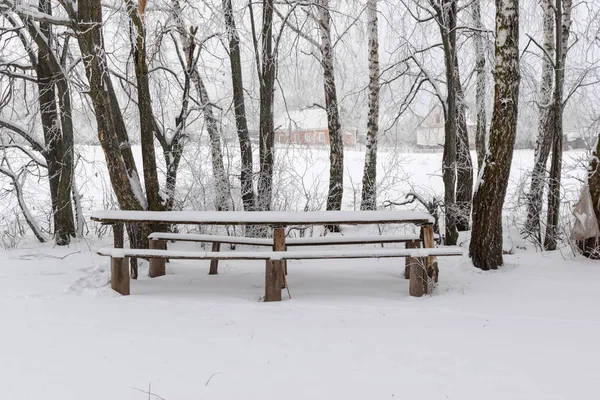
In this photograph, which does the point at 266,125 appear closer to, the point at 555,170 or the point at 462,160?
the point at 462,160

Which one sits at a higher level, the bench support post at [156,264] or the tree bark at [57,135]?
the tree bark at [57,135]

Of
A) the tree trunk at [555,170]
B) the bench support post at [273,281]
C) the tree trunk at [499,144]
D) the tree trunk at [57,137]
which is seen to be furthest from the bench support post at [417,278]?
the tree trunk at [57,137]

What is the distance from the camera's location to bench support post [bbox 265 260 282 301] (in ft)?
13.6

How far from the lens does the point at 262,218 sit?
4164 mm

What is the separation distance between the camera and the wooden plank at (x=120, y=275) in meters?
4.22

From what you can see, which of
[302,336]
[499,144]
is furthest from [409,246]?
[302,336]

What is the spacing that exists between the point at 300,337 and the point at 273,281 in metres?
0.98

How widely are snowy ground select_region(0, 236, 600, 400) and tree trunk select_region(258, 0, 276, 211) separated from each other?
2.67 metres

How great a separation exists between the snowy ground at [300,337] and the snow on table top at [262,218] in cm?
68

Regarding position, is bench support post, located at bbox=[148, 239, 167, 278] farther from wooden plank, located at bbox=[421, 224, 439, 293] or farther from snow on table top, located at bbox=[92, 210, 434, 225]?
wooden plank, located at bbox=[421, 224, 439, 293]

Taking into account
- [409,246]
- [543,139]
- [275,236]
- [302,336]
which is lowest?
[302,336]

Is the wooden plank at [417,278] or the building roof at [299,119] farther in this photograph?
the building roof at [299,119]

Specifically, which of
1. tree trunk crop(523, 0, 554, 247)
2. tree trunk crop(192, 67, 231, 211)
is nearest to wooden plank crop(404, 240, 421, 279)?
tree trunk crop(523, 0, 554, 247)

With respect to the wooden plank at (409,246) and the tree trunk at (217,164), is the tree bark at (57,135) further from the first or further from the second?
the wooden plank at (409,246)
